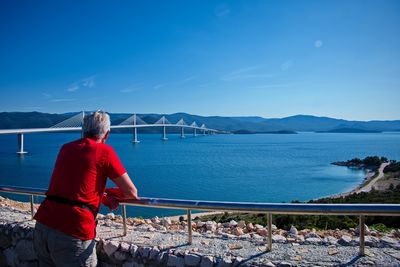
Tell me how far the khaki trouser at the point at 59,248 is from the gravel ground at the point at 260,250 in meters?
0.59

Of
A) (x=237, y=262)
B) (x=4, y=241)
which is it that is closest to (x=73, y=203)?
(x=237, y=262)

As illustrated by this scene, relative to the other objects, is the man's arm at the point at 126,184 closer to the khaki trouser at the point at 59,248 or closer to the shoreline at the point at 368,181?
the khaki trouser at the point at 59,248

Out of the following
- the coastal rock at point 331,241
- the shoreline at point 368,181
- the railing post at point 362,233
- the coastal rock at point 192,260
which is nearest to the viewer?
the railing post at point 362,233

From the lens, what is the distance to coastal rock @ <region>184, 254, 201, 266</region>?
6.12ft

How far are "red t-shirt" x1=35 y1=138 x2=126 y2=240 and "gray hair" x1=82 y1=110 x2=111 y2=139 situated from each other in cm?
8

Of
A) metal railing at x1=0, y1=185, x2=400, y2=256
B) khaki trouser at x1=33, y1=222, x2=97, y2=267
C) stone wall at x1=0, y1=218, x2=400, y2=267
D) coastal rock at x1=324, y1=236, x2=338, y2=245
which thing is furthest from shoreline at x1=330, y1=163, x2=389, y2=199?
khaki trouser at x1=33, y1=222, x2=97, y2=267

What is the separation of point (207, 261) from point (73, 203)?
2.69 feet

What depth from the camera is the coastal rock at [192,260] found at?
1.87 m

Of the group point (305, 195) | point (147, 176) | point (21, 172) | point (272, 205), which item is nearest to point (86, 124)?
point (272, 205)

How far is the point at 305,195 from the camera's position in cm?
2361

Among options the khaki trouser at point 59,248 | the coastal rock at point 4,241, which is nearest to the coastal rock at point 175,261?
the khaki trouser at point 59,248

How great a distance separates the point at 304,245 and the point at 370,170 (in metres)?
43.3

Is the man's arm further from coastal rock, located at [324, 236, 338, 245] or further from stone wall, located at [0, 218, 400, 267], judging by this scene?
coastal rock, located at [324, 236, 338, 245]

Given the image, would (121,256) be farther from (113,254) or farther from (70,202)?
(70,202)
